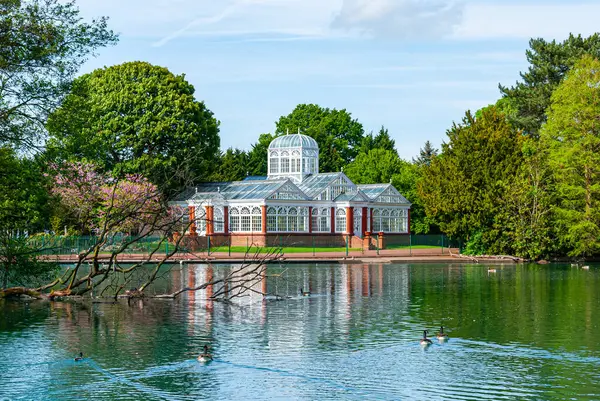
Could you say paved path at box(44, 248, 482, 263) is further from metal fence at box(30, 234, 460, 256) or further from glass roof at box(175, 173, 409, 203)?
glass roof at box(175, 173, 409, 203)

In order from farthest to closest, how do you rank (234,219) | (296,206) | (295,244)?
(296,206) < (234,219) < (295,244)

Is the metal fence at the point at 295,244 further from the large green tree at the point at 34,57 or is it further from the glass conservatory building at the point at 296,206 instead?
the large green tree at the point at 34,57

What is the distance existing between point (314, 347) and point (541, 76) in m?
70.8

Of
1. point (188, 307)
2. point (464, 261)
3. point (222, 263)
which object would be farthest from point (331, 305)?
point (464, 261)

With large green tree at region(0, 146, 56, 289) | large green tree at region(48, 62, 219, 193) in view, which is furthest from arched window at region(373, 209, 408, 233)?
large green tree at region(0, 146, 56, 289)

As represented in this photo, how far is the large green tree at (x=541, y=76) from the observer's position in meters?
87.6

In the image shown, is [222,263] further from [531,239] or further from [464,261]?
[531,239]

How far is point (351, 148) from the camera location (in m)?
120

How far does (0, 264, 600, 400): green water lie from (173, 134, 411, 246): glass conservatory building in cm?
3904

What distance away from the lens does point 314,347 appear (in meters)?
25.9

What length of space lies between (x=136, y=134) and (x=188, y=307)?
158ft

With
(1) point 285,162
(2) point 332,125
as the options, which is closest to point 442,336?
(1) point 285,162

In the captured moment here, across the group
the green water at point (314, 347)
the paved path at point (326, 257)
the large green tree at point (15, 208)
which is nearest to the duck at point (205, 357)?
the green water at point (314, 347)

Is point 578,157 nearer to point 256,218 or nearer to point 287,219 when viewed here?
point 287,219
